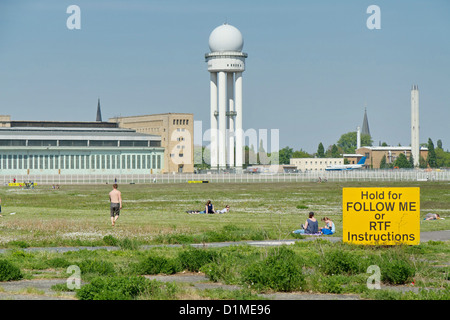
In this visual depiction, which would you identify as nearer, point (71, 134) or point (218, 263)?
point (218, 263)

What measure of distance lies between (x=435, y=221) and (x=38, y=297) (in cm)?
2637

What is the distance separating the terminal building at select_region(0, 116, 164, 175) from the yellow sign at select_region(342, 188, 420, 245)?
14667cm

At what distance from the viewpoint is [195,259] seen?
820 inches

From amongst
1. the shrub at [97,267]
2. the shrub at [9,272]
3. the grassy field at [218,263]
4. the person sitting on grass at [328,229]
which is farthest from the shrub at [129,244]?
the person sitting on grass at [328,229]

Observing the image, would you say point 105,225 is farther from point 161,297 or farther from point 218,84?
point 218,84

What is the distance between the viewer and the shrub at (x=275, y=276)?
17375mm

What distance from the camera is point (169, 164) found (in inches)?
7288

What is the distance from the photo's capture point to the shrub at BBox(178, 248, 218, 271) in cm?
2070

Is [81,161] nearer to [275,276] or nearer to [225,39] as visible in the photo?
[225,39]

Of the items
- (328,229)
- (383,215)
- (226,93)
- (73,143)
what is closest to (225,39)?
(226,93)

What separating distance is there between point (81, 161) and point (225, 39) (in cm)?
4591

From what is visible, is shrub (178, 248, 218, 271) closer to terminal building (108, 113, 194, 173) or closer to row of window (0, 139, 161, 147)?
row of window (0, 139, 161, 147)

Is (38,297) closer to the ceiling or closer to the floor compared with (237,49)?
closer to the floor
